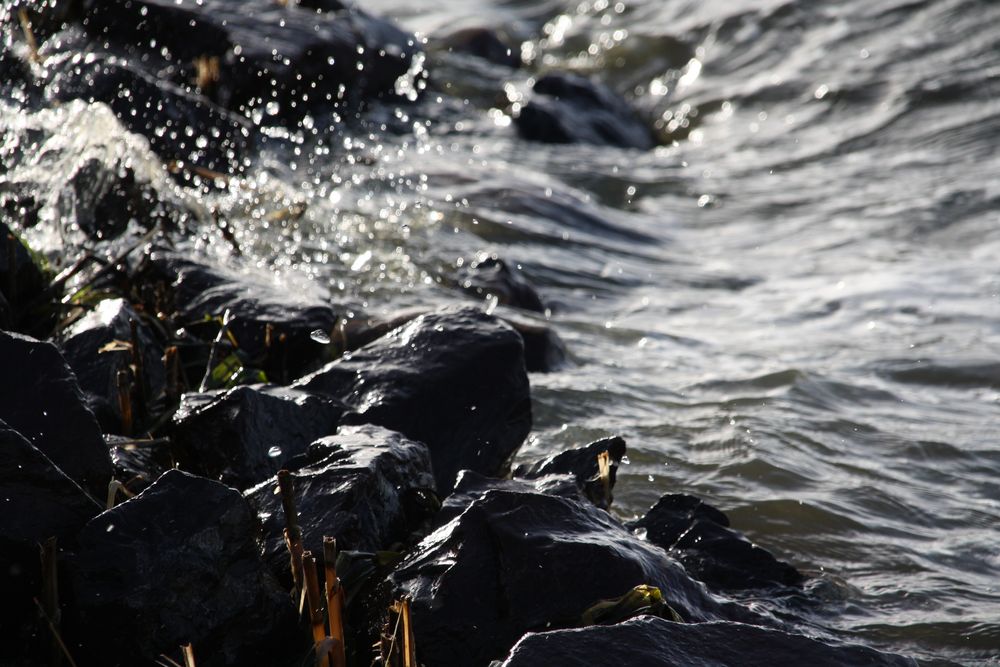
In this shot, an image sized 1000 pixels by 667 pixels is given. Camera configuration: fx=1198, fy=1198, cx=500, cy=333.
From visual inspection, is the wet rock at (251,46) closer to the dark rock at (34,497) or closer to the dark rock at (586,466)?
the dark rock at (586,466)

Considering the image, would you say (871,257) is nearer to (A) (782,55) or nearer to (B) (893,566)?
(B) (893,566)

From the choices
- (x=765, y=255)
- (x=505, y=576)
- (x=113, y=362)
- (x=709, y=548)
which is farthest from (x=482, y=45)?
(x=505, y=576)

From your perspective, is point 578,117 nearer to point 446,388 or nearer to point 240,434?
point 446,388

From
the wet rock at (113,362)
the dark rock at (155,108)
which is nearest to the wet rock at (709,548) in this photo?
the wet rock at (113,362)

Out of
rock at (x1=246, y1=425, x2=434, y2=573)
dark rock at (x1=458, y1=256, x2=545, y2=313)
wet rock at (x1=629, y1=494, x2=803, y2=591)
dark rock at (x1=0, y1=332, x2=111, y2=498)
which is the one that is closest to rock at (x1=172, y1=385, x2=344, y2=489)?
rock at (x1=246, y1=425, x2=434, y2=573)

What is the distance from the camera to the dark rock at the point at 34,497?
7.30 ft

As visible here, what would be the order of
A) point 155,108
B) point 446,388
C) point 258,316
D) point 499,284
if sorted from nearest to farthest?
point 446,388
point 258,316
point 499,284
point 155,108

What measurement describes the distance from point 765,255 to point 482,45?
5.68 meters

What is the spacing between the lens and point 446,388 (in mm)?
3371

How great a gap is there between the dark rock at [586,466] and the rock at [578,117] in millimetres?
6306

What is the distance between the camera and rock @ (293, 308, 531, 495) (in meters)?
3.29

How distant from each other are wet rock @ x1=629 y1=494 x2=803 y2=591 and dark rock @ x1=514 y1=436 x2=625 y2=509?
0.63 ft

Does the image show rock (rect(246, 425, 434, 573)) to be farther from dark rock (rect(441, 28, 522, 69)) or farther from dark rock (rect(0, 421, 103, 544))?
dark rock (rect(441, 28, 522, 69))

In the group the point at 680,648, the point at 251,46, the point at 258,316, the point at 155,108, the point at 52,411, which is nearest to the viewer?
the point at 680,648
